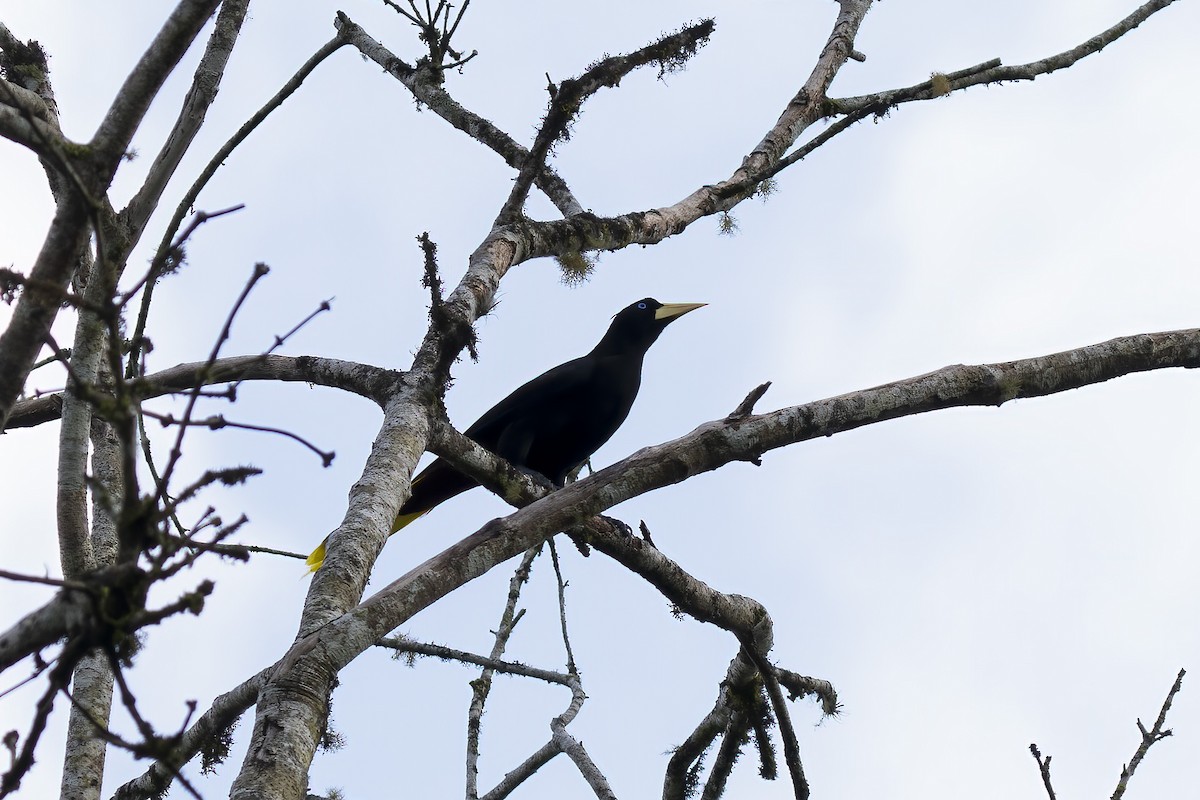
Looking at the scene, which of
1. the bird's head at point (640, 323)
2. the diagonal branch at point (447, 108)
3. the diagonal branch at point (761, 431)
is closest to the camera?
the diagonal branch at point (761, 431)

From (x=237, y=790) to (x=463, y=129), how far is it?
166 inches

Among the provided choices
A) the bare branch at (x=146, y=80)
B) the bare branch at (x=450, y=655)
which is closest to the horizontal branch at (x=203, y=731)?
the bare branch at (x=450, y=655)

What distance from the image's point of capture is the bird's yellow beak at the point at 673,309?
662cm

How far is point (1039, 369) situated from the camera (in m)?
3.80

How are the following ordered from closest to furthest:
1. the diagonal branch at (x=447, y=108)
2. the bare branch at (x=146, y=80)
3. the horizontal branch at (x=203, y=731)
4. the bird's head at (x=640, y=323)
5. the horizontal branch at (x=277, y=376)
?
the bare branch at (x=146, y=80) → the horizontal branch at (x=203, y=731) → the horizontal branch at (x=277, y=376) → the diagonal branch at (x=447, y=108) → the bird's head at (x=640, y=323)

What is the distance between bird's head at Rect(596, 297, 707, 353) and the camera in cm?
647

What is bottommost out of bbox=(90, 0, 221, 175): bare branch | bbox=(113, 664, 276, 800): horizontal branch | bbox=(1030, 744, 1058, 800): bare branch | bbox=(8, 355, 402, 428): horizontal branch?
bbox=(1030, 744, 1058, 800): bare branch

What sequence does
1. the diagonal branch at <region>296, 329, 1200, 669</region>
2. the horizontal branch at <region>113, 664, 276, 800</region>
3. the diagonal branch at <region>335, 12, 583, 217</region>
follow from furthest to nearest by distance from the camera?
1. the diagonal branch at <region>335, 12, 583, 217</region>
2. the horizontal branch at <region>113, 664, 276, 800</region>
3. the diagonal branch at <region>296, 329, 1200, 669</region>

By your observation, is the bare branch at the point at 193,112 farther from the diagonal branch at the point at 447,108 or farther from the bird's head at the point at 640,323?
the bird's head at the point at 640,323

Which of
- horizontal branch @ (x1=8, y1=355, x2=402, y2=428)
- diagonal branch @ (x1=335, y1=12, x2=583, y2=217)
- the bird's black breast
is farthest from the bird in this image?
horizontal branch @ (x1=8, y1=355, x2=402, y2=428)

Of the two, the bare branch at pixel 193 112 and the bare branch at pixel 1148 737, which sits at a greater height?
the bare branch at pixel 193 112

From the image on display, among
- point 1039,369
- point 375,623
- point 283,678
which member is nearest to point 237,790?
point 283,678

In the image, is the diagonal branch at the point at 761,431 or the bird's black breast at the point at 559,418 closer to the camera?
the diagonal branch at the point at 761,431

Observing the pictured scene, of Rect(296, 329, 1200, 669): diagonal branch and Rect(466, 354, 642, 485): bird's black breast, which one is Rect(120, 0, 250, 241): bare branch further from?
Rect(466, 354, 642, 485): bird's black breast
